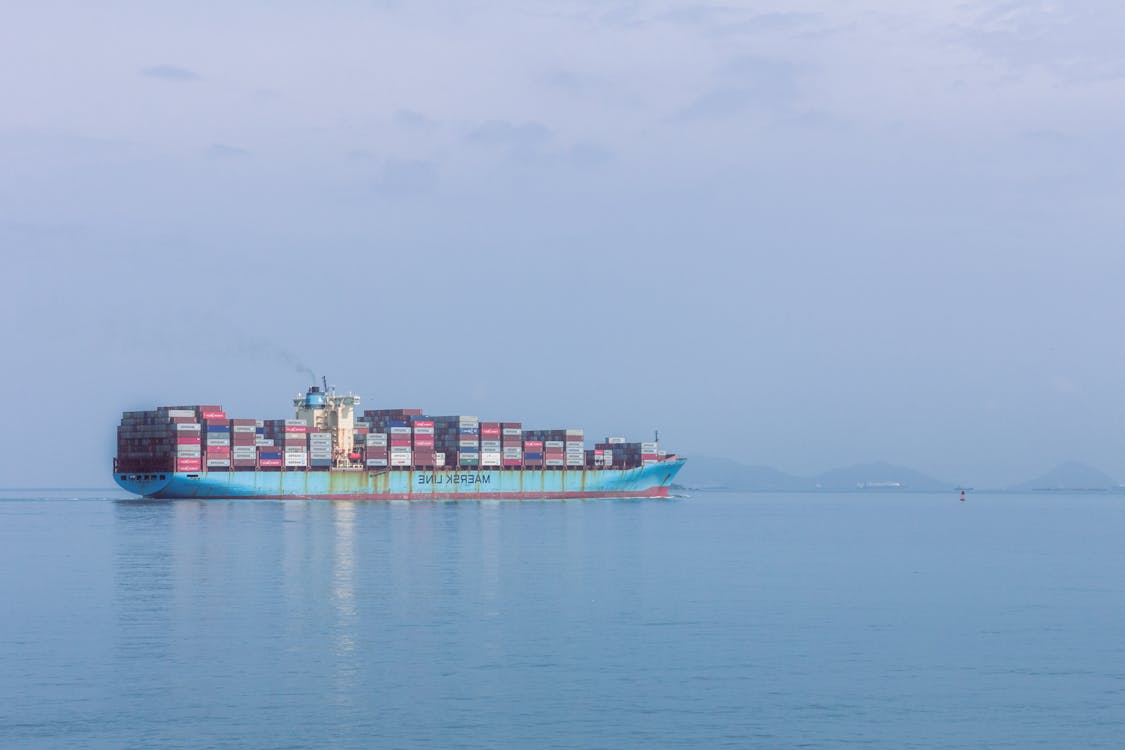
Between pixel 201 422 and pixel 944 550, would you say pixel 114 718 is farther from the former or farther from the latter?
pixel 201 422

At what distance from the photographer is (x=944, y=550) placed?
77.6m

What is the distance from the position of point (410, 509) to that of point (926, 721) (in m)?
104

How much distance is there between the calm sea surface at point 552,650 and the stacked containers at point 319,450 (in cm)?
7129

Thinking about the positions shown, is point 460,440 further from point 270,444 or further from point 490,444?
point 270,444

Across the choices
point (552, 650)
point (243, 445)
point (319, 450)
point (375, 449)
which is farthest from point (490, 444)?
point (552, 650)

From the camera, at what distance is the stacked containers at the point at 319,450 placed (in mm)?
140625

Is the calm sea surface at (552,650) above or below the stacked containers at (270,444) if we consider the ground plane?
below

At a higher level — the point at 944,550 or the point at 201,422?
the point at 201,422

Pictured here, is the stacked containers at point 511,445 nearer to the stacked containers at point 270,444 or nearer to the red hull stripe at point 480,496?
the red hull stripe at point 480,496

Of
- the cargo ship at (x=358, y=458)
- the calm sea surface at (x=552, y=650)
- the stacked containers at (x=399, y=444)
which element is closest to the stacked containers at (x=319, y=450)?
the cargo ship at (x=358, y=458)

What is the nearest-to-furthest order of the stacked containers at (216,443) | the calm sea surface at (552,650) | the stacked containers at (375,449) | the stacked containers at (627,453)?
the calm sea surface at (552,650) < the stacked containers at (216,443) < the stacked containers at (375,449) < the stacked containers at (627,453)

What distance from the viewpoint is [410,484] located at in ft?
487

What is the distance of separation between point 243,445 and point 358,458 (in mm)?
14488

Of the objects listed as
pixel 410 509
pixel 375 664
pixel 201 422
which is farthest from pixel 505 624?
pixel 201 422
